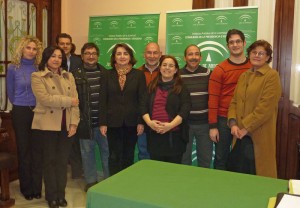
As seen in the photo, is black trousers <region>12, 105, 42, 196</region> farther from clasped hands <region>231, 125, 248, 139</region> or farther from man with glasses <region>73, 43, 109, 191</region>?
clasped hands <region>231, 125, 248, 139</region>

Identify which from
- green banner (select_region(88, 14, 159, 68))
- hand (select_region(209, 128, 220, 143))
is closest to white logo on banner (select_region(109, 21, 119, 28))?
green banner (select_region(88, 14, 159, 68))

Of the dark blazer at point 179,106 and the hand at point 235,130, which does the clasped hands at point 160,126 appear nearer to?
the dark blazer at point 179,106

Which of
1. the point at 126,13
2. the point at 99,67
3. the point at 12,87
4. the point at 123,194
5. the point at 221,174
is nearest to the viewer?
the point at 123,194

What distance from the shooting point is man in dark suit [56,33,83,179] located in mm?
3527

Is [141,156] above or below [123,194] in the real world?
below

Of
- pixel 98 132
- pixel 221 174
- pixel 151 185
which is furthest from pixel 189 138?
pixel 151 185

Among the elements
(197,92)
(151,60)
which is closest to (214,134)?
(197,92)

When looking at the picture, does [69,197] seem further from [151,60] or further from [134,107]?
[151,60]

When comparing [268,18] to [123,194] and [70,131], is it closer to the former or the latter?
[70,131]

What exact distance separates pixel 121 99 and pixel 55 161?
2.52 ft

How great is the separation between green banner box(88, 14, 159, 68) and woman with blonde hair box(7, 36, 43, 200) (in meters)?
1.28

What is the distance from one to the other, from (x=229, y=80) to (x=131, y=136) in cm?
100

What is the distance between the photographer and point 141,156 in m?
3.63

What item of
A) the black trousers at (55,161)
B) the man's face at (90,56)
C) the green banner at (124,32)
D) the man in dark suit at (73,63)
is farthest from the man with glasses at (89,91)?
the green banner at (124,32)
